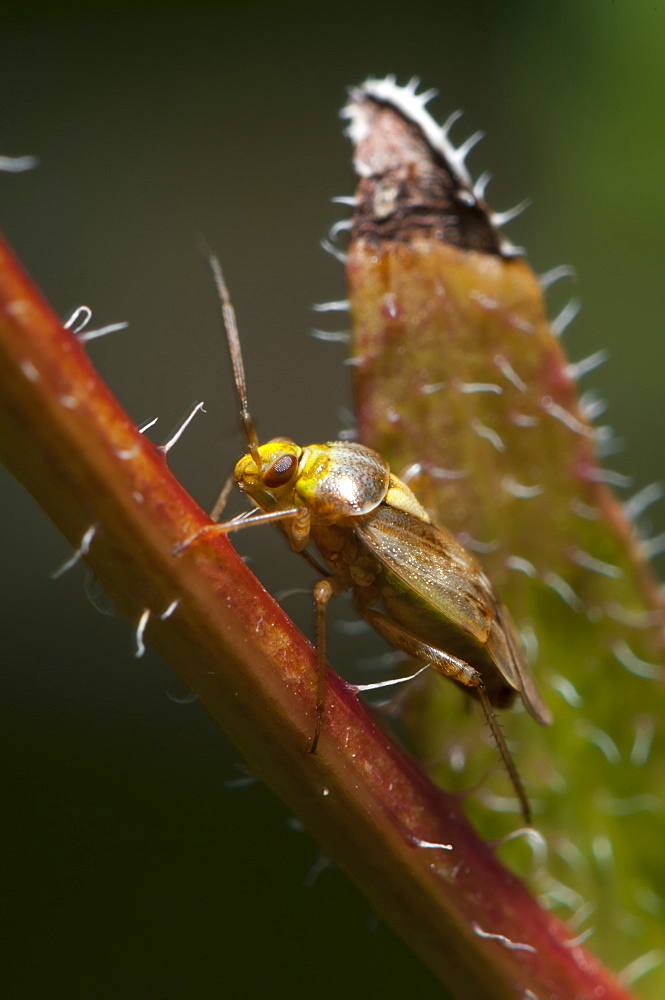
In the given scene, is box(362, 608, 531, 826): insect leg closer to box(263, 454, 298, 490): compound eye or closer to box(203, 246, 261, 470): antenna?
box(263, 454, 298, 490): compound eye

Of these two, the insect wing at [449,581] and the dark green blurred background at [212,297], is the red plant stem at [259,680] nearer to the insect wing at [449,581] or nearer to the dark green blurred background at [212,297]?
the insect wing at [449,581]

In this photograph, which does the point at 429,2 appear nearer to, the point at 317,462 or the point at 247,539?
the point at 247,539

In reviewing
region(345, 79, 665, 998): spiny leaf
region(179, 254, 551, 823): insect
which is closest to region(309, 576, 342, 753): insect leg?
region(179, 254, 551, 823): insect

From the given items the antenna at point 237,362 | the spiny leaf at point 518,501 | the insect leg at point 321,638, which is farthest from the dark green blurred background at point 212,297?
the spiny leaf at point 518,501

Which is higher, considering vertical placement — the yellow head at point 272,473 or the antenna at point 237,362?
the antenna at point 237,362

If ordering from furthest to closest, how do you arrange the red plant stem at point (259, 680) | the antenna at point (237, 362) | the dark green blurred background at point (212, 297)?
the dark green blurred background at point (212, 297)
the antenna at point (237, 362)
the red plant stem at point (259, 680)

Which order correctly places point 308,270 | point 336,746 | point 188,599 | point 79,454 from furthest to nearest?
point 308,270 < point 336,746 < point 188,599 < point 79,454

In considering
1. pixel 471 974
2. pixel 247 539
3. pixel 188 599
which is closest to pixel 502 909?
pixel 471 974
